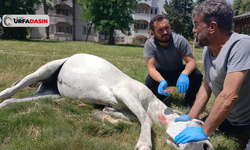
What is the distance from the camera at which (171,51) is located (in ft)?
12.3

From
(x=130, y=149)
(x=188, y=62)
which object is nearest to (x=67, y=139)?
(x=130, y=149)

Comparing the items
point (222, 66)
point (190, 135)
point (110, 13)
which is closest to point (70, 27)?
point (110, 13)

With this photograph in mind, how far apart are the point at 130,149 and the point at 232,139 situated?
1363 millimetres

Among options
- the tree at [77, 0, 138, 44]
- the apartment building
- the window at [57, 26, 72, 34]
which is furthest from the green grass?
the window at [57, 26, 72, 34]

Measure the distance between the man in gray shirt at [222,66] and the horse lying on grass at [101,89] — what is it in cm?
31

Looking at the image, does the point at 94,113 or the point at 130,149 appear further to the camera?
the point at 94,113

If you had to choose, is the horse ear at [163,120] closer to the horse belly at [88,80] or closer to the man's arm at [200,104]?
the man's arm at [200,104]

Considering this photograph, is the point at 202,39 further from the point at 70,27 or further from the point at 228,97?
the point at 70,27

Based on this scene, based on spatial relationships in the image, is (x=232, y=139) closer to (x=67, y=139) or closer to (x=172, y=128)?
(x=172, y=128)

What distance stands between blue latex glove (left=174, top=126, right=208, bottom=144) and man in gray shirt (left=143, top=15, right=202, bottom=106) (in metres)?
1.52

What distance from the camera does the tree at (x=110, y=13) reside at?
25.5m

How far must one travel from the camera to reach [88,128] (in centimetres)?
250

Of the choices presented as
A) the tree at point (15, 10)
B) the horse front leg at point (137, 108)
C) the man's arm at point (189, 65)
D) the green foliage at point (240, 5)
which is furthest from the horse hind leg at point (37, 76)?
the green foliage at point (240, 5)

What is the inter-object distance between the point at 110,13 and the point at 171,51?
2284 centimetres
